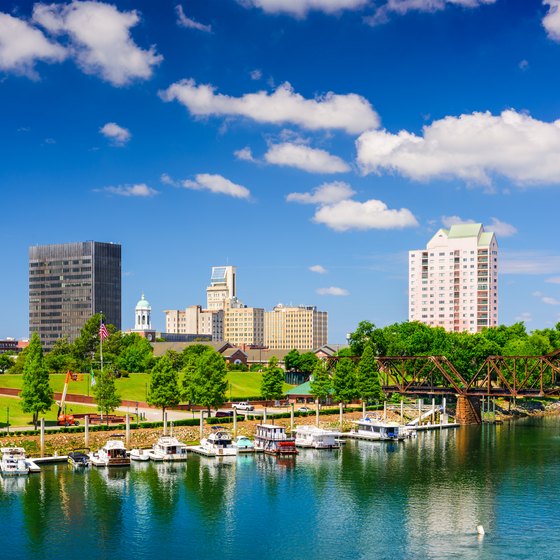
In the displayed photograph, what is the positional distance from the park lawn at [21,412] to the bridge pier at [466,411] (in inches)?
2912

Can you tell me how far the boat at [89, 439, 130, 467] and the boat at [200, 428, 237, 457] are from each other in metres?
13.4

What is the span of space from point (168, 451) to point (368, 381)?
64.2 m

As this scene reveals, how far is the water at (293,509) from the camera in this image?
7056 centimetres

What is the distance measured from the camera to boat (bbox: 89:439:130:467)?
105m

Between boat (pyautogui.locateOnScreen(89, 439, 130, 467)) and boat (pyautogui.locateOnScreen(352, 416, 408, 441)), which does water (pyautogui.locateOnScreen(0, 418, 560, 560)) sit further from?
boat (pyautogui.locateOnScreen(352, 416, 408, 441))

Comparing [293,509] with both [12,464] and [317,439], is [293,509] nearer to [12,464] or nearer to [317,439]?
[12,464]

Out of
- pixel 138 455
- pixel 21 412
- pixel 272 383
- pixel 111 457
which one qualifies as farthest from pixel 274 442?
pixel 272 383

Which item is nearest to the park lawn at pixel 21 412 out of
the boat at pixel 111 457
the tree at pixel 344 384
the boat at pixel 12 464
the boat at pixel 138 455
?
the boat at pixel 12 464

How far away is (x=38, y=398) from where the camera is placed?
120500mm

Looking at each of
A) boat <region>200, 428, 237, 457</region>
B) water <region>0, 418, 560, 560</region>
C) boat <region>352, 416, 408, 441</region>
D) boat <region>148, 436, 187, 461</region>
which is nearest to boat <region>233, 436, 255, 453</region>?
boat <region>200, 428, 237, 457</region>

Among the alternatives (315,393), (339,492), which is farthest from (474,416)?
(339,492)

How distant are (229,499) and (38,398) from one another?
4463 cm

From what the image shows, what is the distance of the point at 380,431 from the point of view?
13825 cm

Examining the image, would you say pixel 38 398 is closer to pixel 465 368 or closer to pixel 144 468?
pixel 144 468
